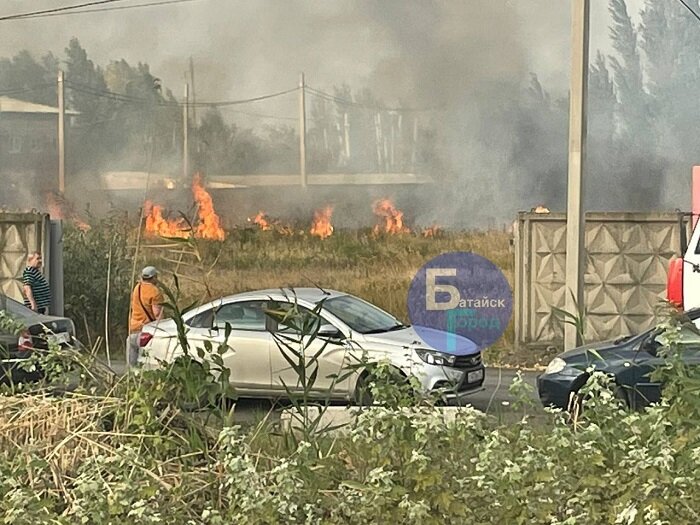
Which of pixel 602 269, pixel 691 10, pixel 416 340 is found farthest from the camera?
pixel 691 10

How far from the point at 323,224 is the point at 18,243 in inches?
225

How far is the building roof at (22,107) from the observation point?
20.4 meters

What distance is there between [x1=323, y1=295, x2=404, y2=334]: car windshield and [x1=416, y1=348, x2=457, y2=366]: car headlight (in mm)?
569

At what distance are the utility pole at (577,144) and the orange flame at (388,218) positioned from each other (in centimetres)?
657

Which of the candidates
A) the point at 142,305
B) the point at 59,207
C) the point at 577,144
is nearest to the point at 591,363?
the point at 142,305

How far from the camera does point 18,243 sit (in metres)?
15.0

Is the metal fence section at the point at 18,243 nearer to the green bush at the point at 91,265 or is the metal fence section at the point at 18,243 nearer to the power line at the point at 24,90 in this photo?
the green bush at the point at 91,265

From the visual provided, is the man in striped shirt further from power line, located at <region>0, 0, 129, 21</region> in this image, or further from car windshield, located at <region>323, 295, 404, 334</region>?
power line, located at <region>0, 0, 129, 21</region>

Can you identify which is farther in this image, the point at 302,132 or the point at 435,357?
the point at 302,132

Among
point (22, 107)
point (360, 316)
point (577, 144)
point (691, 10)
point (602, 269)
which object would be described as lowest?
point (360, 316)

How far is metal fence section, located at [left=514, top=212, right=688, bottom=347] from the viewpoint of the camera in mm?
14094

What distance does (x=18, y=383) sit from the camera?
14.3 ft

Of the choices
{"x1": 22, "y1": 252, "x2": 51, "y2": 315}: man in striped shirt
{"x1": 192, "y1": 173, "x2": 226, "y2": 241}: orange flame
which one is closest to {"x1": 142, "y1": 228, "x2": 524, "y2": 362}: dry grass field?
{"x1": 192, "y1": 173, "x2": 226, "y2": 241}: orange flame

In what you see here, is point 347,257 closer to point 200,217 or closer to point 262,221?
point 262,221
